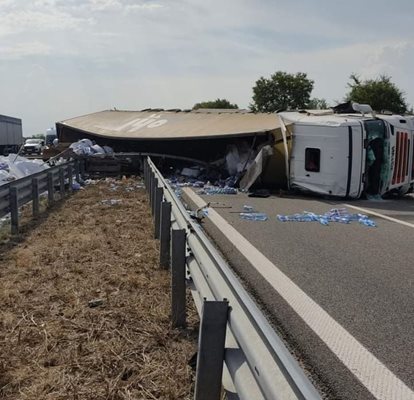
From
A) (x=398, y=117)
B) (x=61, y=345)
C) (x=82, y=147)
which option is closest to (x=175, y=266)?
(x=61, y=345)

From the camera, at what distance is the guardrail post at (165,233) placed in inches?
239

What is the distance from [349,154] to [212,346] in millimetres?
11110

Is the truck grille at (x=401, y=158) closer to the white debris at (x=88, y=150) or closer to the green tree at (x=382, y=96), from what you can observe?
the white debris at (x=88, y=150)

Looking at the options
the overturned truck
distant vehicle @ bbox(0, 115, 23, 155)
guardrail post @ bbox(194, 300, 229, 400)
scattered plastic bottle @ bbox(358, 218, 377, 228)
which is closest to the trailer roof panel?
the overturned truck

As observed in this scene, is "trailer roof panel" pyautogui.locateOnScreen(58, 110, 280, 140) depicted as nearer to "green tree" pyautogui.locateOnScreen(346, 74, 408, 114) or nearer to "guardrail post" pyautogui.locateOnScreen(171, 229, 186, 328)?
"guardrail post" pyautogui.locateOnScreen(171, 229, 186, 328)

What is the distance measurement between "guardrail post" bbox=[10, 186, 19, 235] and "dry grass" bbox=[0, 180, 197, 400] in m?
0.73

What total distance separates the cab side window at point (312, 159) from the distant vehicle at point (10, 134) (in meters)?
39.4

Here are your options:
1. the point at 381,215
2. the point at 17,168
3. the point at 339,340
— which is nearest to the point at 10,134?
the point at 17,168

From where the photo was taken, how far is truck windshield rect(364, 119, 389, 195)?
1359 cm

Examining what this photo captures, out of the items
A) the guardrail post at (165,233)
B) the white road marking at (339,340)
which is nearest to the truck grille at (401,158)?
the white road marking at (339,340)

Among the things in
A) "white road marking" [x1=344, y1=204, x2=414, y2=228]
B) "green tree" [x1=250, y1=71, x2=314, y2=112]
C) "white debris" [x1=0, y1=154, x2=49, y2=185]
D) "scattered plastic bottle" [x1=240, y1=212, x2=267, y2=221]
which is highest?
"green tree" [x1=250, y1=71, x2=314, y2=112]

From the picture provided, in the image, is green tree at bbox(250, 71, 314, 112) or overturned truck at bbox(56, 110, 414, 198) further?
green tree at bbox(250, 71, 314, 112)

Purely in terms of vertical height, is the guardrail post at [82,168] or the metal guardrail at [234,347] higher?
the metal guardrail at [234,347]

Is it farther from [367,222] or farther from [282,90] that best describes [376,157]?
[282,90]
